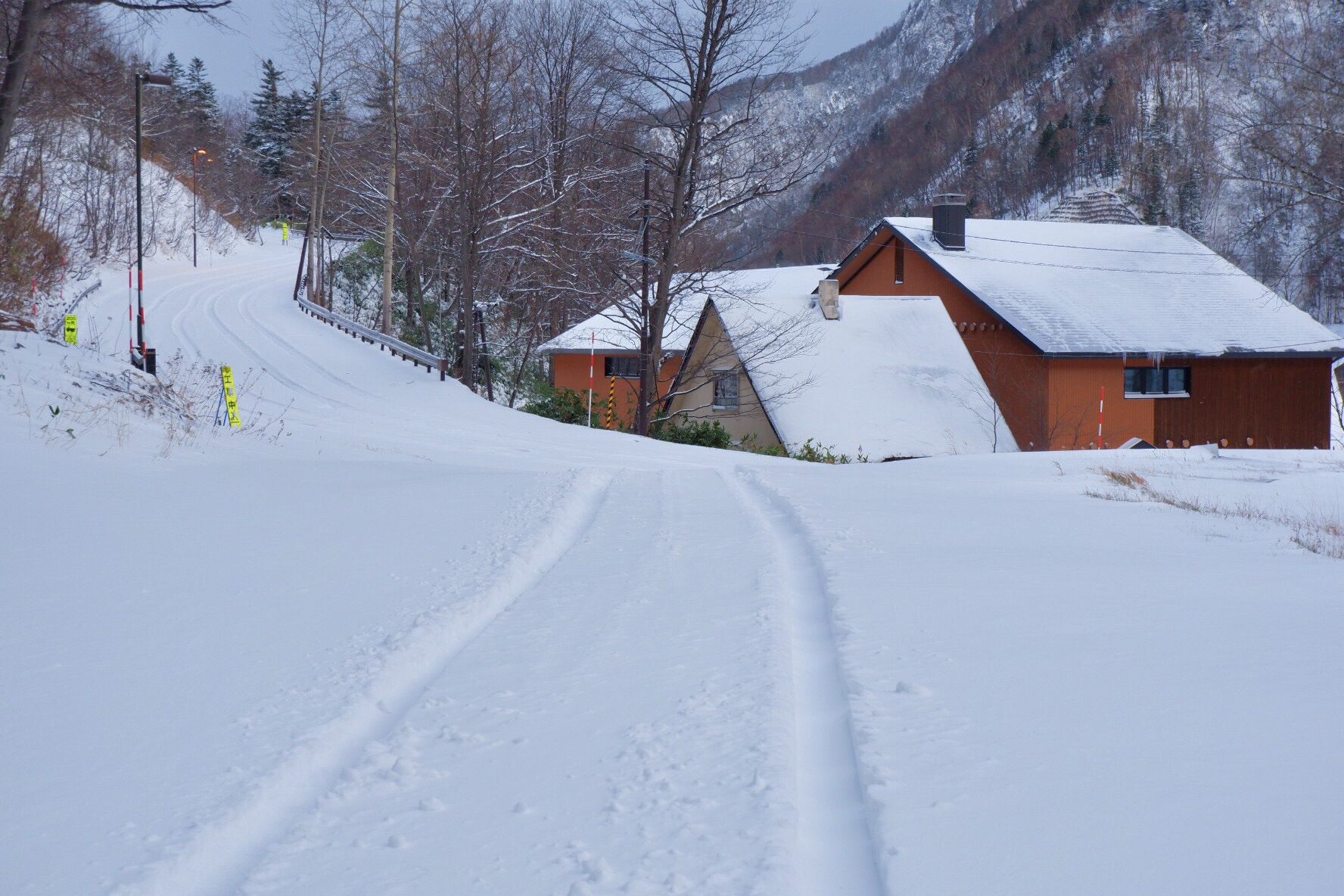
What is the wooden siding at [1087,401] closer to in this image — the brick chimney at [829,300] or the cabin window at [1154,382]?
the cabin window at [1154,382]

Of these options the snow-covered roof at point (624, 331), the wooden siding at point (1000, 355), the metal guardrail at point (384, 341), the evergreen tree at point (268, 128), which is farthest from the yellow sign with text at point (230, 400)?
the evergreen tree at point (268, 128)

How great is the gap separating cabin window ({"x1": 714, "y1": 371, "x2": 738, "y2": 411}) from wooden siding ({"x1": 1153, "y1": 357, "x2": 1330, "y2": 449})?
42.6 ft

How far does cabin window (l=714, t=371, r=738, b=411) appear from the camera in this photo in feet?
99.8

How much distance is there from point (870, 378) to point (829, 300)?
3.12 meters

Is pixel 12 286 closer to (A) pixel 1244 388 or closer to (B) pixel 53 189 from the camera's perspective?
(B) pixel 53 189

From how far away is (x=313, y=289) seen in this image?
150ft

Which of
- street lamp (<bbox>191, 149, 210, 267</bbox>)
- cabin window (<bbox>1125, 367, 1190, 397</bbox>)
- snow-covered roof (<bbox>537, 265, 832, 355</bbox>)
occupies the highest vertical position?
street lamp (<bbox>191, 149, 210, 267</bbox>)

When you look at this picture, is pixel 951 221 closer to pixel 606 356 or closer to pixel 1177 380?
pixel 1177 380

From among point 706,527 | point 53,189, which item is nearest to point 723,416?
point 706,527

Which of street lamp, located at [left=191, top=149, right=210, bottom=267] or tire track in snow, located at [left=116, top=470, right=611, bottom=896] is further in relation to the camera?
street lamp, located at [left=191, top=149, right=210, bottom=267]

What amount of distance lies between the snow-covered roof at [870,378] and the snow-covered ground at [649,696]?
1690cm

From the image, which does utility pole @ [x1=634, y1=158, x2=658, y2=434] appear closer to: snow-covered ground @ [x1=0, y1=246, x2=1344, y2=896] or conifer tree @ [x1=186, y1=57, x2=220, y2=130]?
snow-covered ground @ [x1=0, y1=246, x2=1344, y2=896]

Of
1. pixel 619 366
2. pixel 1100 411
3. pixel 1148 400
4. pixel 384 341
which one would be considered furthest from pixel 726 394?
pixel 1148 400

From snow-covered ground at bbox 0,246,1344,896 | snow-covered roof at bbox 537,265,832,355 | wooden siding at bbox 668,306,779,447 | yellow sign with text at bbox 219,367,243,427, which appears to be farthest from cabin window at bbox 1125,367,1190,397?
yellow sign with text at bbox 219,367,243,427
